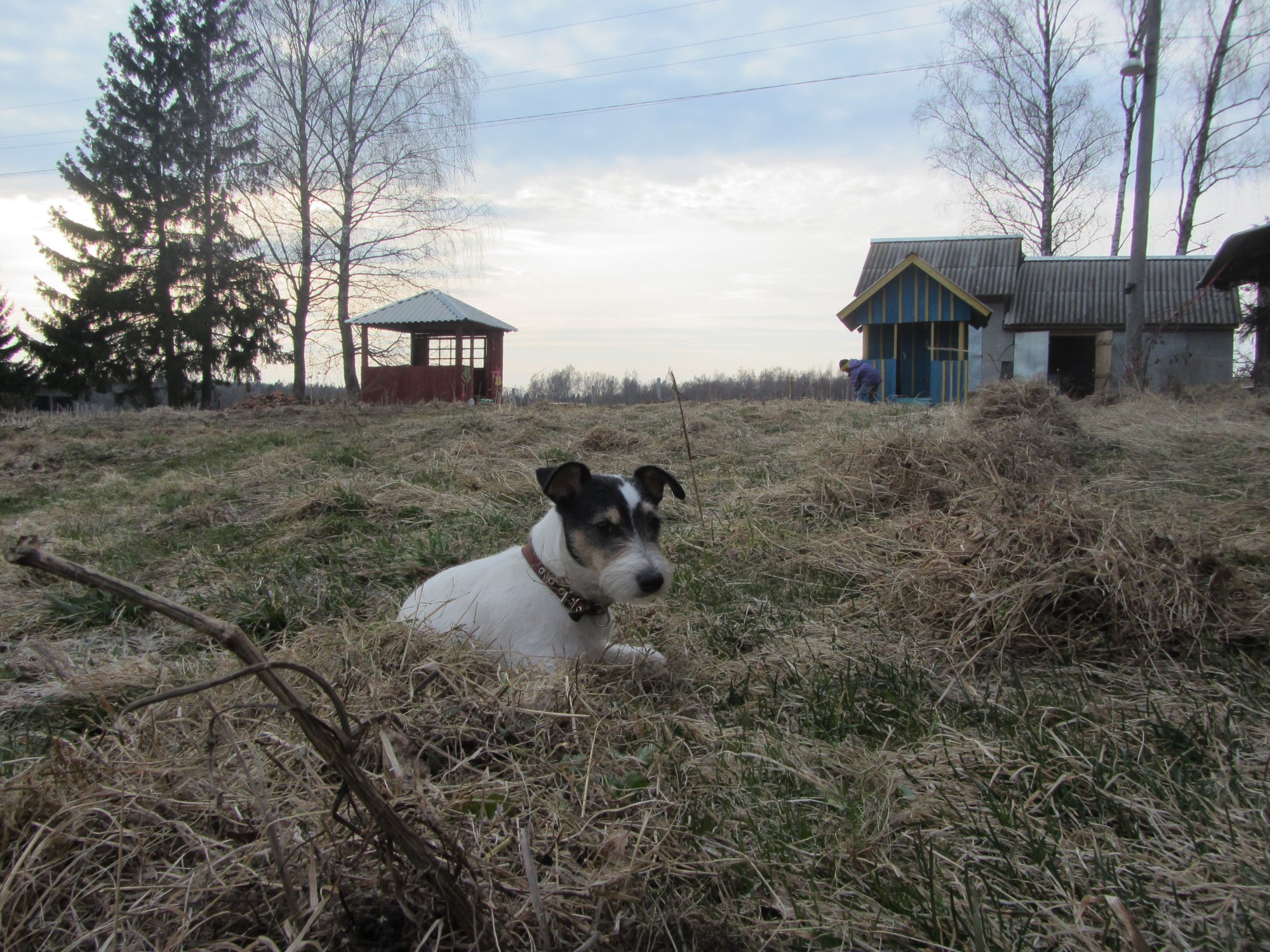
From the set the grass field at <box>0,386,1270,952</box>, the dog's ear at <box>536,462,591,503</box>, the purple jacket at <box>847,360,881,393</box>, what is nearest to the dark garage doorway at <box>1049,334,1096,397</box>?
the purple jacket at <box>847,360,881,393</box>

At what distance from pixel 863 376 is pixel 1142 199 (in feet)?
24.1

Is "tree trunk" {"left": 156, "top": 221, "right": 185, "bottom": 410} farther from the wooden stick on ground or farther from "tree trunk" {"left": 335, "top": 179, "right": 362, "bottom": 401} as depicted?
the wooden stick on ground

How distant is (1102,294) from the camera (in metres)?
29.0

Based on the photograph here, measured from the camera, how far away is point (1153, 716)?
2.84m

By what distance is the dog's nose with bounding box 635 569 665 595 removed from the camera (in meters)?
3.66

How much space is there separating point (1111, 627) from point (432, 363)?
29.1 m

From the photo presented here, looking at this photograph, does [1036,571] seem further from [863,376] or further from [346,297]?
[346,297]

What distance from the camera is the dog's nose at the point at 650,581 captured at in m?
3.66

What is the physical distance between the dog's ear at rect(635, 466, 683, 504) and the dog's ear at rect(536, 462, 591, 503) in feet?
1.21

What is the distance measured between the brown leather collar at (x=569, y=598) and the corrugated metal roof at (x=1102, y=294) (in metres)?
28.9

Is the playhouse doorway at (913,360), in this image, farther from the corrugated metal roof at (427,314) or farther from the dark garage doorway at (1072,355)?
the corrugated metal roof at (427,314)

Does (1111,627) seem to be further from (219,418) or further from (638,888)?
(219,418)

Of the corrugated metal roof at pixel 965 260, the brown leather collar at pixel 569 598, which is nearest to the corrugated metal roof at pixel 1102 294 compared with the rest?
the corrugated metal roof at pixel 965 260

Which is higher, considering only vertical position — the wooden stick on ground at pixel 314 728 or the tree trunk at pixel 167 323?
the tree trunk at pixel 167 323
